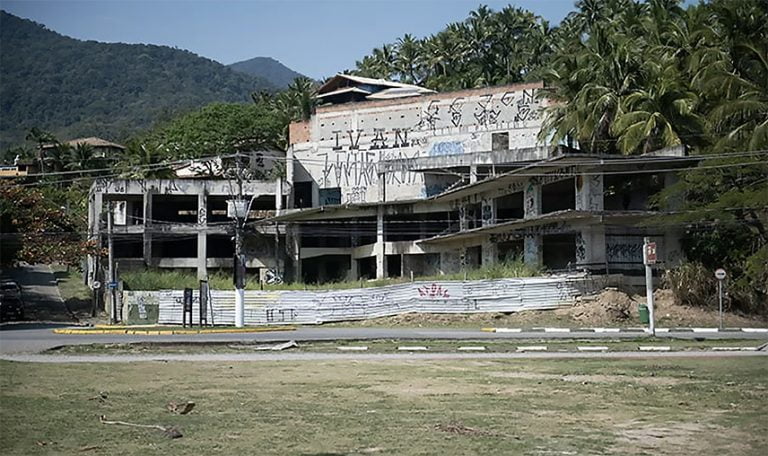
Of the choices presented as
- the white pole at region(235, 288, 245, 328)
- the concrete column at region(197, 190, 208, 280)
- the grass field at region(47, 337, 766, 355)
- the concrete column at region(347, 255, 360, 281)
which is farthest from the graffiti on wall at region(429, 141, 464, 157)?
the grass field at region(47, 337, 766, 355)

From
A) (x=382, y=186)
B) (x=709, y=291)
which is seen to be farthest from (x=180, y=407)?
(x=382, y=186)

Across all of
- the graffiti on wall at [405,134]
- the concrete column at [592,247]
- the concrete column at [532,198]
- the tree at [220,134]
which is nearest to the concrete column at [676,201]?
the concrete column at [592,247]

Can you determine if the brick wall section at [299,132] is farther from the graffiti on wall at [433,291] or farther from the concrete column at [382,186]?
the graffiti on wall at [433,291]

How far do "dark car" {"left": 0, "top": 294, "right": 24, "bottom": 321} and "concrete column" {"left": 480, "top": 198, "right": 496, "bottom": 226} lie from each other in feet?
89.9

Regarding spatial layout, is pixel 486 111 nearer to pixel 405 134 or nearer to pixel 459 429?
pixel 405 134

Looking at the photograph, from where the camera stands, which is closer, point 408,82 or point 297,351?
point 297,351

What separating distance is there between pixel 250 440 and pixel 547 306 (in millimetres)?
35283

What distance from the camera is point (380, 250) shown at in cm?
7025

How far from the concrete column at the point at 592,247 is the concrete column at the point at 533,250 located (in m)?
4.01

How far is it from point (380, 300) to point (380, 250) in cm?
2125

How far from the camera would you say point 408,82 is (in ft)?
360

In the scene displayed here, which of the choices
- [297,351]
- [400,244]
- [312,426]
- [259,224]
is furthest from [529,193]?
[312,426]

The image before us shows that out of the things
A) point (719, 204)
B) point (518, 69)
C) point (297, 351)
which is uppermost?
point (518, 69)

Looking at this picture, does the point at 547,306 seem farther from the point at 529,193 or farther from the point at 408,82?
the point at 408,82
